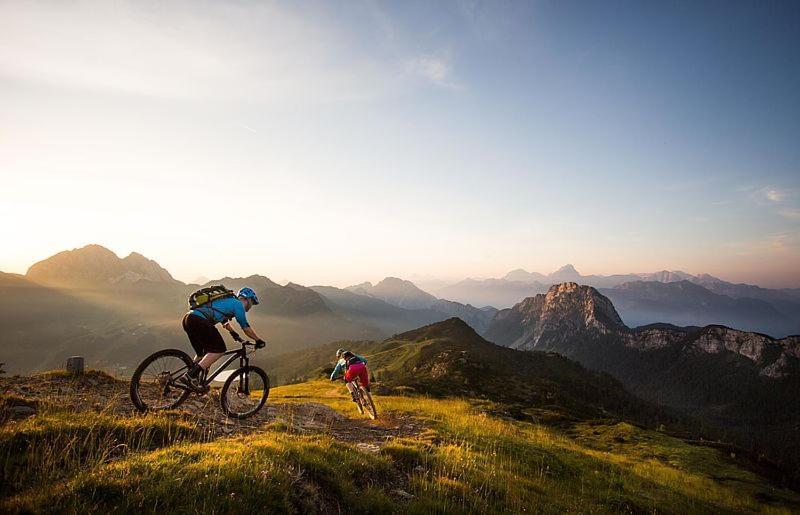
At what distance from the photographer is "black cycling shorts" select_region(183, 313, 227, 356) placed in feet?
38.4

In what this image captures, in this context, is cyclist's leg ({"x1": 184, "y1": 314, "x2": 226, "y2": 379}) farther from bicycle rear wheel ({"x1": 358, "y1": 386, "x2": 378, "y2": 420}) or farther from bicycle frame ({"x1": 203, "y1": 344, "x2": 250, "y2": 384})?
bicycle rear wheel ({"x1": 358, "y1": 386, "x2": 378, "y2": 420})

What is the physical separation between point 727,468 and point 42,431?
32205mm

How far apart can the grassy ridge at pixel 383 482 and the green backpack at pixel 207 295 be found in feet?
14.9

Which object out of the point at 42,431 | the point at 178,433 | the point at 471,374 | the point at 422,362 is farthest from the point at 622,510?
the point at 422,362

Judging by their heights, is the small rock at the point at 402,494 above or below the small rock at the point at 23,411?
below

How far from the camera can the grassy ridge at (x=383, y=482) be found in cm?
568

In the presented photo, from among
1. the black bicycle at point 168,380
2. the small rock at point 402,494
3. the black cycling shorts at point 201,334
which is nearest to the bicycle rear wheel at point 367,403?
the black bicycle at point 168,380

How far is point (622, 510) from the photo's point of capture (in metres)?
11.3

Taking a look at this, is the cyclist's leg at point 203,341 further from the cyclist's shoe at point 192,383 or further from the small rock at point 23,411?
the small rock at point 23,411

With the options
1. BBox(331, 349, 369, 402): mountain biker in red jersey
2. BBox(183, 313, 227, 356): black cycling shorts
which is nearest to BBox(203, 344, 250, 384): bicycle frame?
BBox(183, 313, 227, 356): black cycling shorts

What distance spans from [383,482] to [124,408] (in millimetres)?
9014

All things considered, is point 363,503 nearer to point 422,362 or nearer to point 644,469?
point 644,469

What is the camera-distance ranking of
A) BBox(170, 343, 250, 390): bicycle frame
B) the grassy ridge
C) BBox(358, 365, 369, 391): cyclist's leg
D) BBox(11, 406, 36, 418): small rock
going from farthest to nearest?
BBox(358, 365, 369, 391): cyclist's leg
BBox(170, 343, 250, 390): bicycle frame
BBox(11, 406, 36, 418): small rock
the grassy ridge

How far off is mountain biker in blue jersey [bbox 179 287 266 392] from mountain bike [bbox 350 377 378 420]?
31.6 ft
